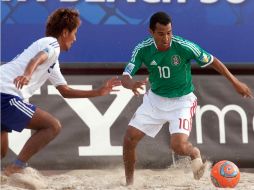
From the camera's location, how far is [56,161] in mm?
9586

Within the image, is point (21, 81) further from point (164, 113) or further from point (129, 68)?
point (164, 113)

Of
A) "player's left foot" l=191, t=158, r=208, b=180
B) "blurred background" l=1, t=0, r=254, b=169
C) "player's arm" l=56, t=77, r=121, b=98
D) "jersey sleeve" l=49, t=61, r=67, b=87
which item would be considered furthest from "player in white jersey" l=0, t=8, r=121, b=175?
"blurred background" l=1, t=0, r=254, b=169

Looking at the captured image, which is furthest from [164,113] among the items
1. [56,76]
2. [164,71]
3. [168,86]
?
[56,76]

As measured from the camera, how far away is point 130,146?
8266 mm

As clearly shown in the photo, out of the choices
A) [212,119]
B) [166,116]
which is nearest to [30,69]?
[166,116]

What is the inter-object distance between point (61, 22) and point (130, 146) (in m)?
1.51

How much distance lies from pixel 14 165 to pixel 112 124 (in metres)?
2.44

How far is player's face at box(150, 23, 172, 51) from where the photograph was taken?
7.89m

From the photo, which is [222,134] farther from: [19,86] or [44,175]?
[19,86]

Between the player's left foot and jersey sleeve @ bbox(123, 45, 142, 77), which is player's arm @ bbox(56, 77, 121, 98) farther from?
the player's left foot

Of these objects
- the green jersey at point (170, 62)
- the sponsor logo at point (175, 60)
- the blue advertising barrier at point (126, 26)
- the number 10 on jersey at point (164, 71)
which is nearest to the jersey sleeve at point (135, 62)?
the green jersey at point (170, 62)

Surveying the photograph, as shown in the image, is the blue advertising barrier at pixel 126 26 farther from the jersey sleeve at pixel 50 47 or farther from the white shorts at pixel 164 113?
the jersey sleeve at pixel 50 47

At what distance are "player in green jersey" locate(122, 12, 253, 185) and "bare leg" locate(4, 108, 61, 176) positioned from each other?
36.6 inches

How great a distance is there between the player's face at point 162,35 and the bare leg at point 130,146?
2.88ft
